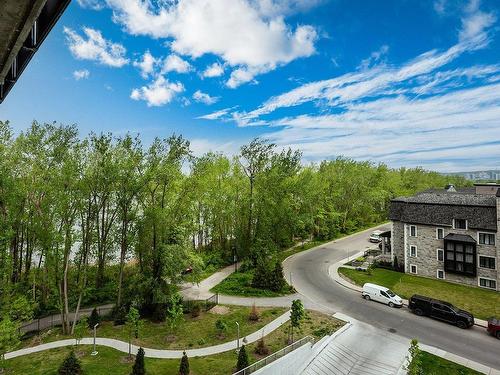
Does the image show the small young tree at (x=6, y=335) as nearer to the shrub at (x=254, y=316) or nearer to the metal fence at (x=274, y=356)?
the metal fence at (x=274, y=356)

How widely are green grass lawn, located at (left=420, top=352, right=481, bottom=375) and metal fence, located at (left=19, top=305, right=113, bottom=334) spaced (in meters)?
24.9

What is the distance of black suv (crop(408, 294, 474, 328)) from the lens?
76.8 ft

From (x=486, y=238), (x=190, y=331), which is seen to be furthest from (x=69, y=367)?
(x=486, y=238)

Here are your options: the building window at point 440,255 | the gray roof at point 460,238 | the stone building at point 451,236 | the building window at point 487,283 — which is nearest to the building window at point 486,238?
the stone building at point 451,236

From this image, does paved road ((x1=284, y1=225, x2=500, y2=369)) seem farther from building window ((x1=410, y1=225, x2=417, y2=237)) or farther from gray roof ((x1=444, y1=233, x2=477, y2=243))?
gray roof ((x1=444, y1=233, x2=477, y2=243))

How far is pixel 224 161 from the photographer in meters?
44.9

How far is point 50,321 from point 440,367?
30154 millimetres

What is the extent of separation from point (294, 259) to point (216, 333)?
69.5ft

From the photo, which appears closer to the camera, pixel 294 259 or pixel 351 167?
pixel 294 259

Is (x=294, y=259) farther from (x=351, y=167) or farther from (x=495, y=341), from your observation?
(x=351, y=167)

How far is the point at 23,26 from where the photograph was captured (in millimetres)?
4852

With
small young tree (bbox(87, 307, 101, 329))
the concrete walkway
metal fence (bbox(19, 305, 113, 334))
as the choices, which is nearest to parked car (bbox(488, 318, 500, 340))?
the concrete walkway

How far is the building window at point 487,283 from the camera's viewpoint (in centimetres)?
3005

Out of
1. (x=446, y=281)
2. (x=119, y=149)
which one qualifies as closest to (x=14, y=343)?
(x=119, y=149)
